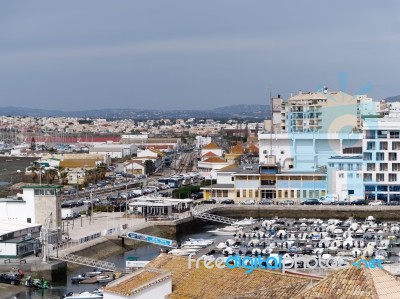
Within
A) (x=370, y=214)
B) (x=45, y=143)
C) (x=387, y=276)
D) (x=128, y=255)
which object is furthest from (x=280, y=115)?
(x=45, y=143)

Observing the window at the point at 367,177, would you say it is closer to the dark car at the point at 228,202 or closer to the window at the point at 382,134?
the window at the point at 382,134

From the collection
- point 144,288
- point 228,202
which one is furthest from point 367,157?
point 144,288

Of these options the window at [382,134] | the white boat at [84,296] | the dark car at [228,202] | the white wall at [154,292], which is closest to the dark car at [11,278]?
the white boat at [84,296]

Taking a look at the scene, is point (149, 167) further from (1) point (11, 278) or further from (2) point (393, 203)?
(1) point (11, 278)

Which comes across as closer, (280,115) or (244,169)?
(244,169)

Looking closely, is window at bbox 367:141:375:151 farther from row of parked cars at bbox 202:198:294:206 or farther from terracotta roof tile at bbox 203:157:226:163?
terracotta roof tile at bbox 203:157:226:163

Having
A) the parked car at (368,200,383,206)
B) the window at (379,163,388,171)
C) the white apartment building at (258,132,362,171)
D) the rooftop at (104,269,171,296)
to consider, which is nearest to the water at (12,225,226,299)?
the rooftop at (104,269,171,296)

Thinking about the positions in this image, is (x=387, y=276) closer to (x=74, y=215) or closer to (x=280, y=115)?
(x=74, y=215)
